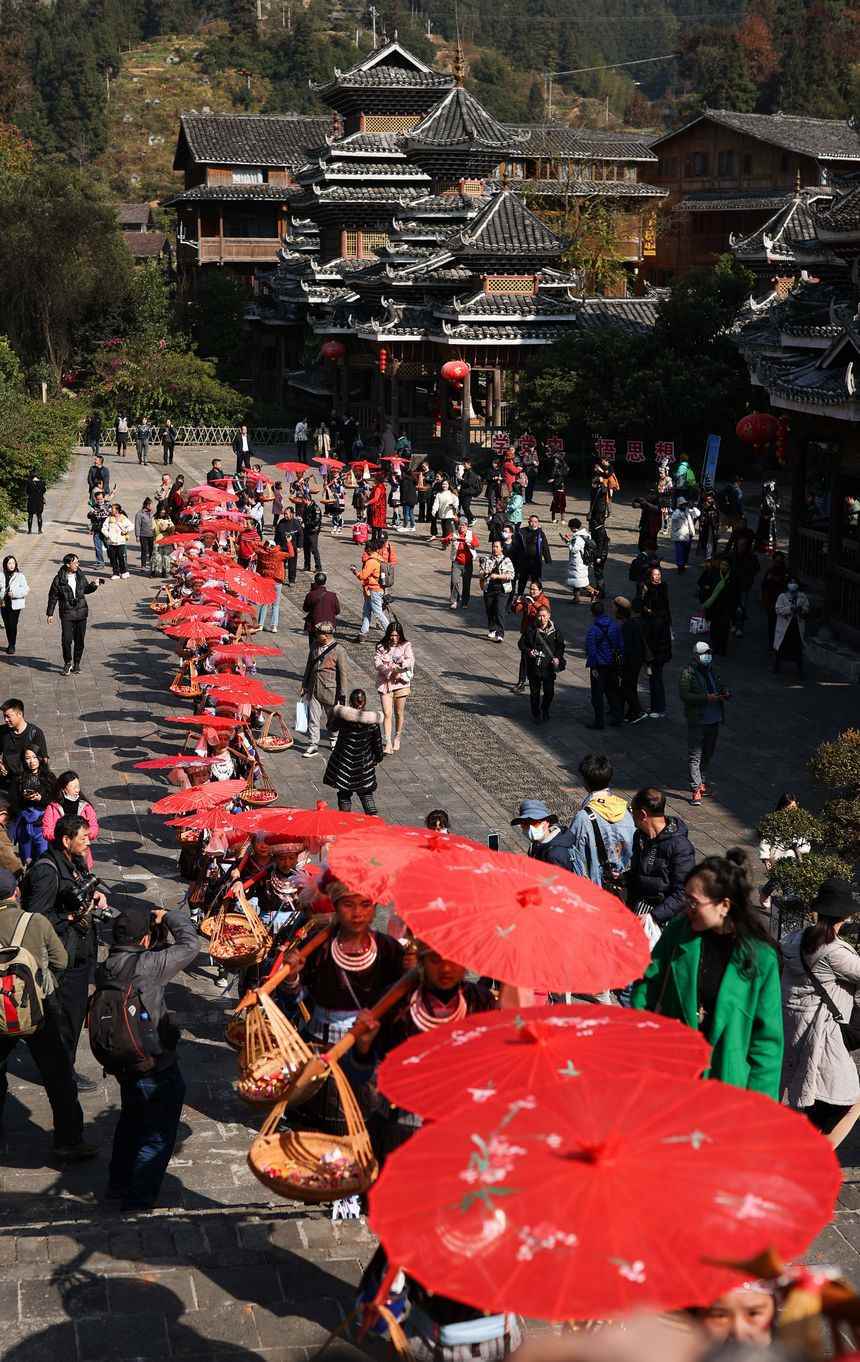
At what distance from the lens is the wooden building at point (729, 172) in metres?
56.7

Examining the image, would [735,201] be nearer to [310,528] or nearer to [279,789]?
[310,528]

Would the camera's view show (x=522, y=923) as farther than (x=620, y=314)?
No

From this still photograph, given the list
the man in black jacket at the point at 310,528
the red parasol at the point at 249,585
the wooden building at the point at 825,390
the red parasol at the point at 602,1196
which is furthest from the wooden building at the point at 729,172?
the red parasol at the point at 602,1196

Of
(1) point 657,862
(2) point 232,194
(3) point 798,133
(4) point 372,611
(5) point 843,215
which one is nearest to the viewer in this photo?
(1) point 657,862

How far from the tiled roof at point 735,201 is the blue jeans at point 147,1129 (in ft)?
169

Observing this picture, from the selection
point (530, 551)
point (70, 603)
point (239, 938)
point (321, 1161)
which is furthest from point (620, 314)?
point (321, 1161)

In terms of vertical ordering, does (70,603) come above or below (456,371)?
below

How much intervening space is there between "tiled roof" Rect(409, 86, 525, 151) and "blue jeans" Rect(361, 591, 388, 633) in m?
26.9

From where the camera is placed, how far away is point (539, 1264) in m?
3.85

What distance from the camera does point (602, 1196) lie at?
3.96 m

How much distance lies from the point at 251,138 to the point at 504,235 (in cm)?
2777

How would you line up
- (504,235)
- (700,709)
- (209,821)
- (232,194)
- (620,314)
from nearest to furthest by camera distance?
(209,821) < (700,709) < (504,235) < (620,314) < (232,194)

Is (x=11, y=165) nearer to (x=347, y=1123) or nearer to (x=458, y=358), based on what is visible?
(x=458, y=358)

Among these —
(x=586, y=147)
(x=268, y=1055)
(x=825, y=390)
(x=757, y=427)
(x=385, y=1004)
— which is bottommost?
(x=757, y=427)
